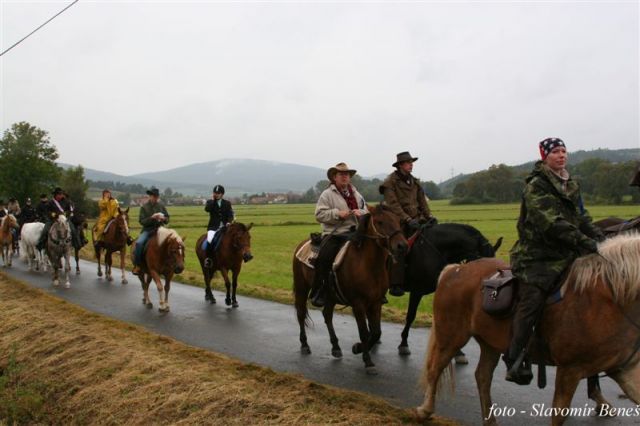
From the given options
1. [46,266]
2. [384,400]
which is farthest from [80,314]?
[46,266]

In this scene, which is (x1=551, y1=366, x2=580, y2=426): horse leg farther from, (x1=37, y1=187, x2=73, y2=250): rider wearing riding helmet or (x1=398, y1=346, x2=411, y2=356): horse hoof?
(x1=37, y1=187, x2=73, y2=250): rider wearing riding helmet

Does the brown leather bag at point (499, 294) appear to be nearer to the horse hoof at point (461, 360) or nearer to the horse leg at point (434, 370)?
the horse leg at point (434, 370)

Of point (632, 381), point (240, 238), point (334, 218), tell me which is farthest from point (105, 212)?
point (632, 381)

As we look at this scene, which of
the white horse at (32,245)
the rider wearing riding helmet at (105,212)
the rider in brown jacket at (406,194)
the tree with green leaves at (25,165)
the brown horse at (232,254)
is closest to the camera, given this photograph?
the rider in brown jacket at (406,194)

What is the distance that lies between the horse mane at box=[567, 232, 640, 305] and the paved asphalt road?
187 cm

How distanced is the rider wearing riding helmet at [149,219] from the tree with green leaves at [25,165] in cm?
6015

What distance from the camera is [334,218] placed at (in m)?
8.70

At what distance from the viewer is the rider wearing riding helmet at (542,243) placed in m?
4.90

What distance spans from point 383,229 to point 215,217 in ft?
24.8

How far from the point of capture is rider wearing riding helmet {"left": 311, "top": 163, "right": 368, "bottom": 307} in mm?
8750

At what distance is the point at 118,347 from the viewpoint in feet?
29.1

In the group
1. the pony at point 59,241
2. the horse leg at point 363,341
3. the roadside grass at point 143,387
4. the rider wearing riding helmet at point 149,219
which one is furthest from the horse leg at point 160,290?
the horse leg at point 363,341

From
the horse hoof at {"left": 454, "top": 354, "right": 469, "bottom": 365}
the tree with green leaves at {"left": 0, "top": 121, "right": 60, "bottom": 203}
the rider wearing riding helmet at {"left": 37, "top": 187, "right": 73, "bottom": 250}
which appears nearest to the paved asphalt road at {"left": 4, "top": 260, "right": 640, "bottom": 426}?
the horse hoof at {"left": 454, "top": 354, "right": 469, "bottom": 365}

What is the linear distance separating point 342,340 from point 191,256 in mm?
21201
